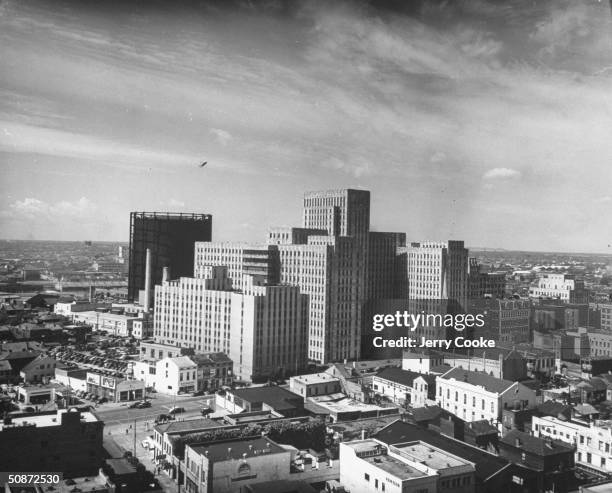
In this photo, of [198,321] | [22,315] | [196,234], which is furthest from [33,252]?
[196,234]

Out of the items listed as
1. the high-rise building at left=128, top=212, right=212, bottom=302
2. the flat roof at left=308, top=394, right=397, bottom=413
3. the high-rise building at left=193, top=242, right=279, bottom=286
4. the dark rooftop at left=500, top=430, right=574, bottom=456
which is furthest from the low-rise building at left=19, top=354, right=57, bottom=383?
the high-rise building at left=128, top=212, right=212, bottom=302

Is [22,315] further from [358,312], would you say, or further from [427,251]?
[427,251]

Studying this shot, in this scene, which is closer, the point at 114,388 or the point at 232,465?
the point at 232,465

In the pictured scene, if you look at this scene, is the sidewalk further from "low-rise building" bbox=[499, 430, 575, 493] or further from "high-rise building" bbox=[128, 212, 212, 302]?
"high-rise building" bbox=[128, 212, 212, 302]

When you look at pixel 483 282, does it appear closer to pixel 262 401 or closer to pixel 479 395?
pixel 479 395

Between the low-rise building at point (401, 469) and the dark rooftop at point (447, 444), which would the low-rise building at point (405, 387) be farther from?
the low-rise building at point (401, 469)

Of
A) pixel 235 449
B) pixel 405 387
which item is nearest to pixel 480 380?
pixel 405 387
